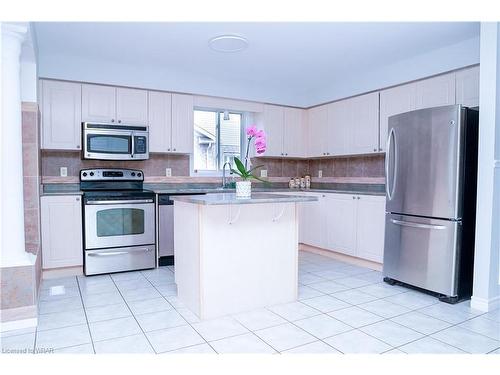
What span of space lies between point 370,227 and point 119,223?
9.04 ft

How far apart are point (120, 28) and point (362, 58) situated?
2.52 metres

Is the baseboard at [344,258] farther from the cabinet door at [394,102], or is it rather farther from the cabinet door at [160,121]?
the cabinet door at [160,121]

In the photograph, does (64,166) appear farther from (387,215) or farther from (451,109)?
(451,109)

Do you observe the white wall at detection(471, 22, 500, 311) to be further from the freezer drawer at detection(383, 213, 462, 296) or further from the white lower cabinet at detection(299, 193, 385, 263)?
the white lower cabinet at detection(299, 193, 385, 263)

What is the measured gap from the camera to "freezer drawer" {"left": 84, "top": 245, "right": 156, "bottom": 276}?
147 inches

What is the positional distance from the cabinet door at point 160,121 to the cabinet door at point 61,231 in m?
1.12

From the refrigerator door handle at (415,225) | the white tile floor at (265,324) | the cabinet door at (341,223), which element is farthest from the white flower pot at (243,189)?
the cabinet door at (341,223)

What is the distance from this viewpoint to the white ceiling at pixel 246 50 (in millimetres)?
3211

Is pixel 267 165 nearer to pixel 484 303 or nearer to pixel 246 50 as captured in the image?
pixel 246 50

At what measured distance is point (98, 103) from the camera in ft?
13.3

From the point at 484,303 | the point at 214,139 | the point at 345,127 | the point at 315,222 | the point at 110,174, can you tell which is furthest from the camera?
the point at 214,139

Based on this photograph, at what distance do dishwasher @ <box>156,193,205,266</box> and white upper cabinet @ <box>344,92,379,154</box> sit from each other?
2.38 metres

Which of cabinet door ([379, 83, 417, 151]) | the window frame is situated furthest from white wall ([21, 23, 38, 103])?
cabinet door ([379, 83, 417, 151])

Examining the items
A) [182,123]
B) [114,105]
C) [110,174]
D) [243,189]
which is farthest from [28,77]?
[243,189]
